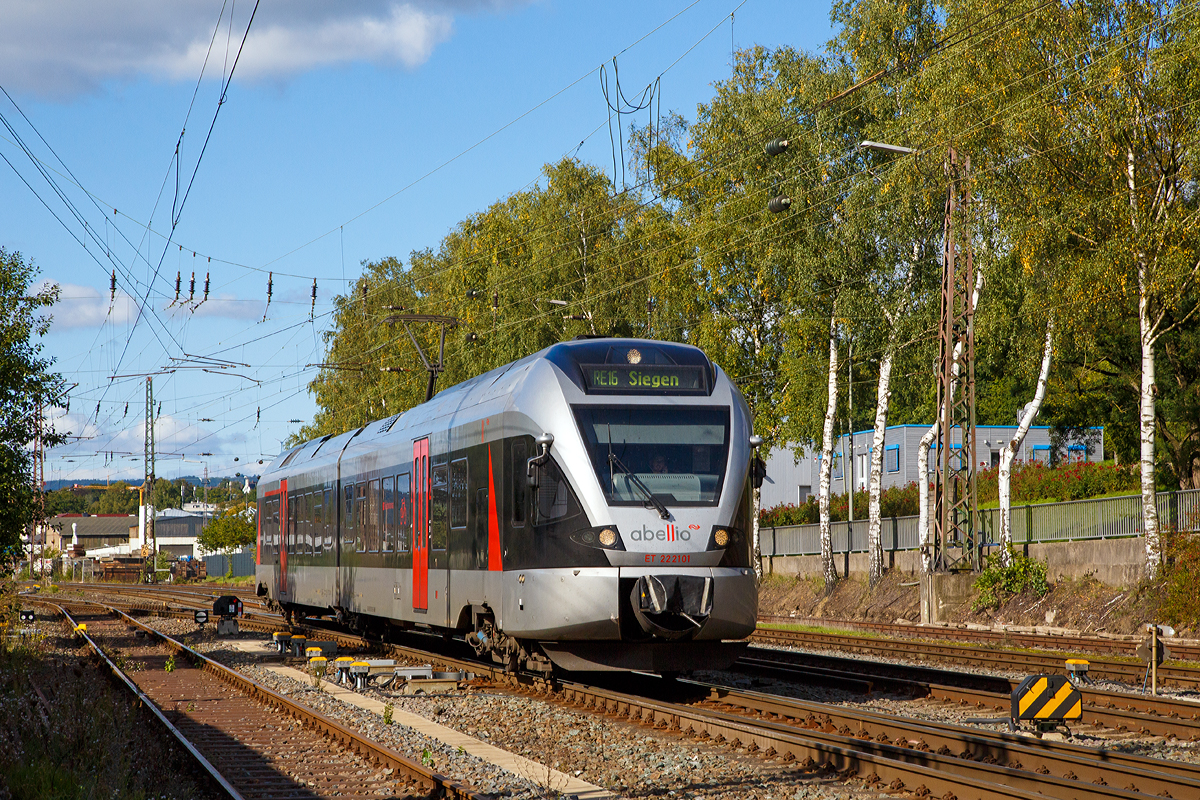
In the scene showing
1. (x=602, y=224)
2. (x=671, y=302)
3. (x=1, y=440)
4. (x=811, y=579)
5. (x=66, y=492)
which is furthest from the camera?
(x=66, y=492)

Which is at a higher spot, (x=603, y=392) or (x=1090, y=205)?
(x=1090, y=205)

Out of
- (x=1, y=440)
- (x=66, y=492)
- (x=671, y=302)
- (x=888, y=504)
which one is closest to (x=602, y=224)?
(x=671, y=302)

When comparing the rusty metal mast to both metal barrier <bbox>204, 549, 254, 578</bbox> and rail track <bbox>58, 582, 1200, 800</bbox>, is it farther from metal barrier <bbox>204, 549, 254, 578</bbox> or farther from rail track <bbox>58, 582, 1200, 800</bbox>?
metal barrier <bbox>204, 549, 254, 578</bbox>

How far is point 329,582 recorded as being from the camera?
23.7m

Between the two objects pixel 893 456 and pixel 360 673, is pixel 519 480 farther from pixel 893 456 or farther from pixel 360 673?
pixel 893 456

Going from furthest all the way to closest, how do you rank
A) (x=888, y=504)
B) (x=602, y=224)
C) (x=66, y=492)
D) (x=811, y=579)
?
1. (x=66, y=492)
2. (x=602, y=224)
3. (x=888, y=504)
4. (x=811, y=579)

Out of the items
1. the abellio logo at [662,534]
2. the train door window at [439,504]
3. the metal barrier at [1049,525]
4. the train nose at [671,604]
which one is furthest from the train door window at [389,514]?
the metal barrier at [1049,525]

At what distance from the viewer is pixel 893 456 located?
5809cm

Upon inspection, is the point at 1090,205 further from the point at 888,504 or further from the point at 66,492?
the point at 66,492

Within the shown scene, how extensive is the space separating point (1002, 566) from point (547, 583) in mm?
16263

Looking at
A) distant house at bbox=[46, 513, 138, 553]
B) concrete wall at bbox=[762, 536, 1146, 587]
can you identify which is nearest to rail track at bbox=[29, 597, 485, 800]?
concrete wall at bbox=[762, 536, 1146, 587]

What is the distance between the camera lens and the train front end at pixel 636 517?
502 inches

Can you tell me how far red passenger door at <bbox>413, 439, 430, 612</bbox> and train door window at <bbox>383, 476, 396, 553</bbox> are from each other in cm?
126

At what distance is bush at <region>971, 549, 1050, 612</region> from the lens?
2602 cm
